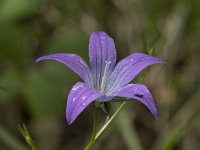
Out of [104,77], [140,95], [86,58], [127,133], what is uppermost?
[140,95]

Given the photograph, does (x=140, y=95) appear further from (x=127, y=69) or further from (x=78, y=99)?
(x=127, y=69)

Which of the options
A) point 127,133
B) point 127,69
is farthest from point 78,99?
point 127,133

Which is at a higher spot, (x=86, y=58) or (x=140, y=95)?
(x=140, y=95)

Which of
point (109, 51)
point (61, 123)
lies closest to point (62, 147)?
point (61, 123)

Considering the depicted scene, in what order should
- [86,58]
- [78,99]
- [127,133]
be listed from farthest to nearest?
[86,58] → [127,133] → [78,99]

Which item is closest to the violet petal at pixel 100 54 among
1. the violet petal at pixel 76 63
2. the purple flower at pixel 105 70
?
the purple flower at pixel 105 70

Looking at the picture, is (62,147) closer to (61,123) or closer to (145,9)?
(61,123)
